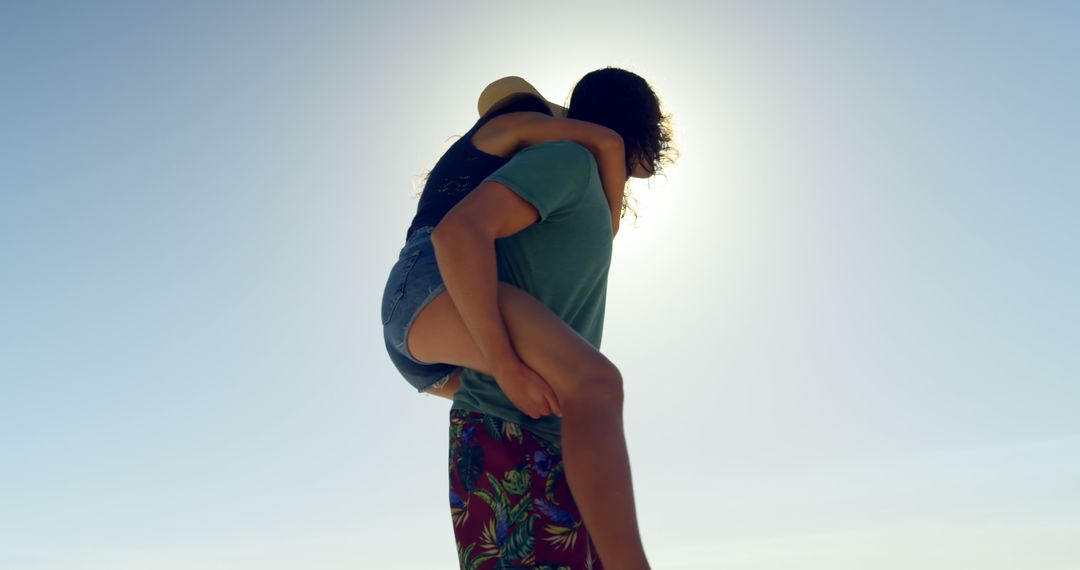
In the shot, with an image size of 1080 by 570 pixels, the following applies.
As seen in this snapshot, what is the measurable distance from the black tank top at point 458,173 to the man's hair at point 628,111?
14 centimetres

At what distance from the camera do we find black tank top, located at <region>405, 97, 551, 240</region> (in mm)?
2176

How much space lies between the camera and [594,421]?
67.9 inches

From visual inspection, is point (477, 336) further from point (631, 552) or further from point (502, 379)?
point (631, 552)

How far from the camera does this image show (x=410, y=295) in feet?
6.62

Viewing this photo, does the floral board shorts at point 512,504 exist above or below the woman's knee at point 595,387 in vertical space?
below

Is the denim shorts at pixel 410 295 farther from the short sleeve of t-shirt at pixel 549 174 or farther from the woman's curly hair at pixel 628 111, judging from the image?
the woman's curly hair at pixel 628 111

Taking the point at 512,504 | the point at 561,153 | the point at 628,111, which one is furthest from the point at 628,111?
the point at 512,504

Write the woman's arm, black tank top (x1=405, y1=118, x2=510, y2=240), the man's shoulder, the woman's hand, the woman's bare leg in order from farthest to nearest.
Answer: black tank top (x1=405, y1=118, x2=510, y2=240) → the woman's arm → the man's shoulder → the woman's hand → the woman's bare leg

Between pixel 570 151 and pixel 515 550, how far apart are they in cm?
88

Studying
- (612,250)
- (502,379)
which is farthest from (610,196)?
→ (502,379)

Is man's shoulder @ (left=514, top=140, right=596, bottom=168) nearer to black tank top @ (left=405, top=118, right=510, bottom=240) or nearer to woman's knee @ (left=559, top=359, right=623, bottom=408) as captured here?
black tank top @ (left=405, top=118, right=510, bottom=240)

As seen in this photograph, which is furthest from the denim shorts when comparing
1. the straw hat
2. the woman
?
the straw hat

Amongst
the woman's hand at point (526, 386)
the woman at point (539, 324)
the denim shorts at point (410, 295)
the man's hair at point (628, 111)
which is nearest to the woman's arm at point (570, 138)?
the woman at point (539, 324)

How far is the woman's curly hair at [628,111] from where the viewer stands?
7.45ft
